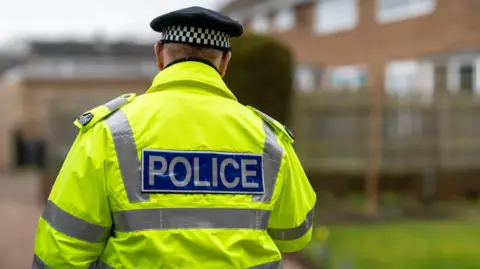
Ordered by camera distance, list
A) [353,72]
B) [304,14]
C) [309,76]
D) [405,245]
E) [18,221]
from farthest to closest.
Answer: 1. [309,76]
2. [304,14]
3. [353,72]
4. [18,221]
5. [405,245]

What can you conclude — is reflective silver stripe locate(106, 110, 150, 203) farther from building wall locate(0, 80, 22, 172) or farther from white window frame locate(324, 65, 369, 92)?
white window frame locate(324, 65, 369, 92)

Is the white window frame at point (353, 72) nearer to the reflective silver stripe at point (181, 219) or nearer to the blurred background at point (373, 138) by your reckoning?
the blurred background at point (373, 138)

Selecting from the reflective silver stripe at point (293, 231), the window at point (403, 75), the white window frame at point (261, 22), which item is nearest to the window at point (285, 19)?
the white window frame at point (261, 22)

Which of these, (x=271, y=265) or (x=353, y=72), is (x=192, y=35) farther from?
(x=353, y=72)

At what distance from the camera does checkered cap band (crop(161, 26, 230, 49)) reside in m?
2.61

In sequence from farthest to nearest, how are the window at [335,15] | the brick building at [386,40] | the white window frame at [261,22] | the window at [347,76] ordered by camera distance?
the white window frame at [261,22]
the window at [347,76]
the window at [335,15]
the brick building at [386,40]

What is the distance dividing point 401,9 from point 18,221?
16184 millimetres

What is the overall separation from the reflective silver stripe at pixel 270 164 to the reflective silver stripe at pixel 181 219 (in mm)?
108

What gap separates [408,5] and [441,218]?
1384 cm

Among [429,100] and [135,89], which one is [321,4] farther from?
[429,100]

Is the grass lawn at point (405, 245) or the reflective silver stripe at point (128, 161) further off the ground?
the reflective silver stripe at point (128, 161)

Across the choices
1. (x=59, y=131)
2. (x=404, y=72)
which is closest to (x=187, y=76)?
(x=59, y=131)

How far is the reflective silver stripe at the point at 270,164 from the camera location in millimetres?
2663

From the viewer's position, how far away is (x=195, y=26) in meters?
2.61
